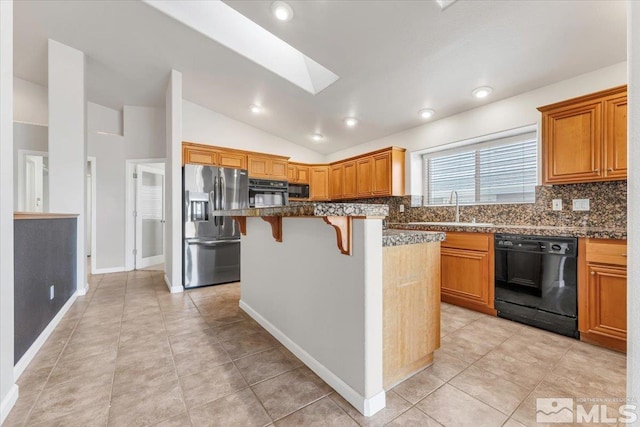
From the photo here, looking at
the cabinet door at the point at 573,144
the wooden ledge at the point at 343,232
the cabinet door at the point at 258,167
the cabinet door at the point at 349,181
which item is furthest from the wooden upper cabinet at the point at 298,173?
the wooden ledge at the point at 343,232

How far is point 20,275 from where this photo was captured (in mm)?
1846

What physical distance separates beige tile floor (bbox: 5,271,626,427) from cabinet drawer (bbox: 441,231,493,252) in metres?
0.72

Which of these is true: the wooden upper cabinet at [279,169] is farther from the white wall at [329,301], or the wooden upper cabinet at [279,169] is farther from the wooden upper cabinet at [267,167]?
the white wall at [329,301]

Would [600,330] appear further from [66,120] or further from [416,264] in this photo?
[66,120]

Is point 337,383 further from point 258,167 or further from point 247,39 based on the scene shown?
point 258,167

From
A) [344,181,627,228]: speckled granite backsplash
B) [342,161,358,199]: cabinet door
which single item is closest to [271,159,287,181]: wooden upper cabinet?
[342,161,358,199]: cabinet door

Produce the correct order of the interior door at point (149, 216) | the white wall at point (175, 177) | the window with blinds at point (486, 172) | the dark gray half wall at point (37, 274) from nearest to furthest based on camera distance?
the dark gray half wall at point (37, 274), the window with blinds at point (486, 172), the white wall at point (175, 177), the interior door at point (149, 216)

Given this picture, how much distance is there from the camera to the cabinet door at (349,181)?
191 inches

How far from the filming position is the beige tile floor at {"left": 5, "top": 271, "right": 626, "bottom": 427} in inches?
52.7

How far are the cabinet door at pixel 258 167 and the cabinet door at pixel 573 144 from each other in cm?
383

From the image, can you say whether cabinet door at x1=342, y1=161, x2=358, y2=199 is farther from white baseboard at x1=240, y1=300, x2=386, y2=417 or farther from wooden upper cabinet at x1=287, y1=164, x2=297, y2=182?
white baseboard at x1=240, y1=300, x2=386, y2=417

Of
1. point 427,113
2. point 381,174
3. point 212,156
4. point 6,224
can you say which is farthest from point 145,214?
point 427,113

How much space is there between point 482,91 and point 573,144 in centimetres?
105

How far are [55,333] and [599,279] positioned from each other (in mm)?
4466
